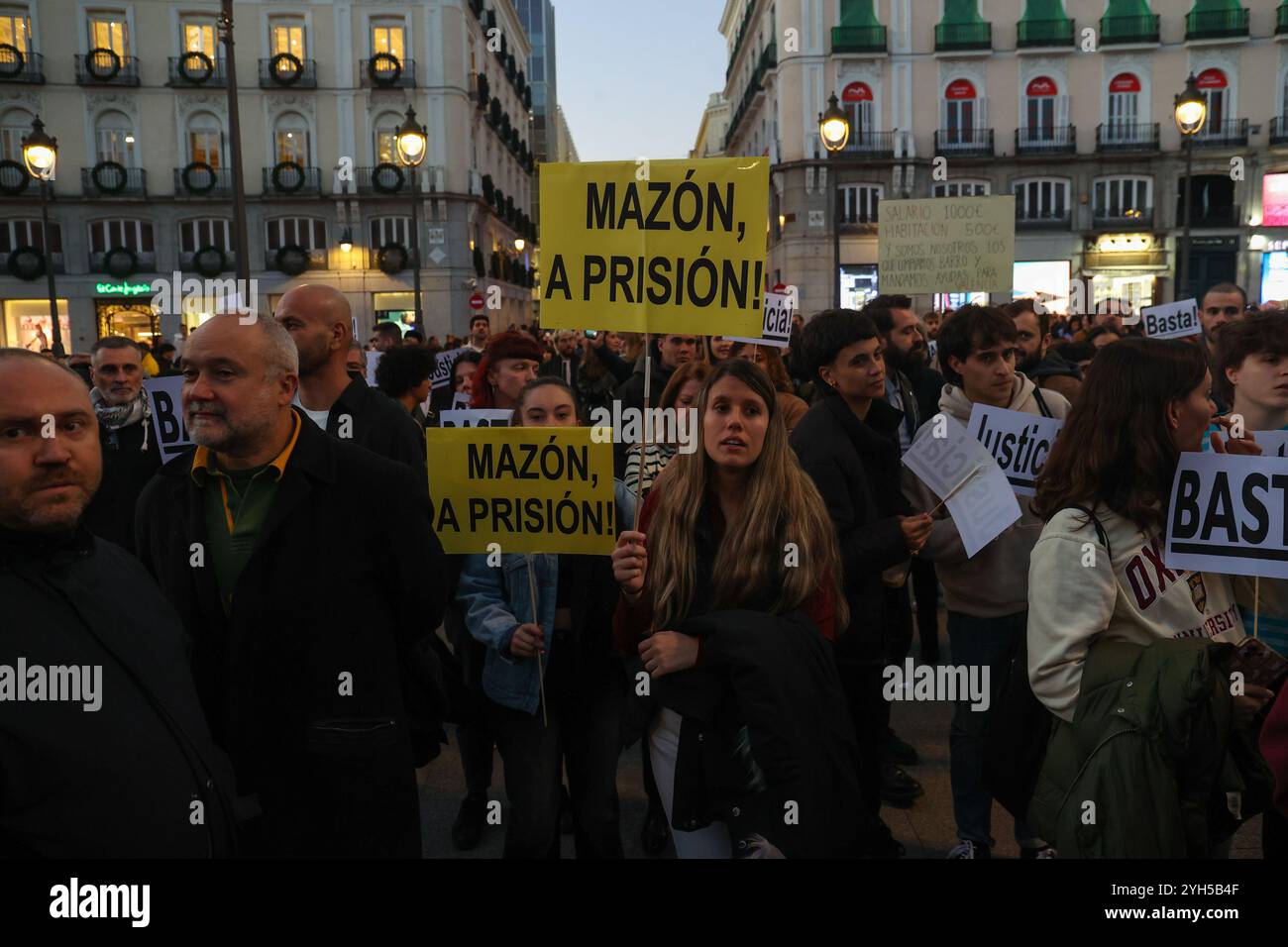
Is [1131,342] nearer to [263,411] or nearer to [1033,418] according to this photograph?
[1033,418]

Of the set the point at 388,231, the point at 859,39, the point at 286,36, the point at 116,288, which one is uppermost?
the point at 286,36

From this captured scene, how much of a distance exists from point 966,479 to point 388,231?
117 ft

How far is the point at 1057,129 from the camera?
36.2 m

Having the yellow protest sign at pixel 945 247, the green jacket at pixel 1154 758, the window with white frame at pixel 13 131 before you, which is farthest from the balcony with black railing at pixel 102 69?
the green jacket at pixel 1154 758

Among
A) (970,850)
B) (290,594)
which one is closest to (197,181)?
(290,594)

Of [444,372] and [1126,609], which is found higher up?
[444,372]

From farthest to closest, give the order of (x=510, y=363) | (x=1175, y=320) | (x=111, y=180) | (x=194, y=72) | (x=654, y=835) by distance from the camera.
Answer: (x=194, y=72) → (x=111, y=180) → (x=1175, y=320) → (x=510, y=363) → (x=654, y=835)

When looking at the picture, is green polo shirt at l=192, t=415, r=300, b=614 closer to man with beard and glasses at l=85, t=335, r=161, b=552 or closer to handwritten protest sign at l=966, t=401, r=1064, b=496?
man with beard and glasses at l=85, t=335, r=161, b=552

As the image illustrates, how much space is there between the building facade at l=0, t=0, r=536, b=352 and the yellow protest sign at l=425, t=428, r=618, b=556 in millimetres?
32626

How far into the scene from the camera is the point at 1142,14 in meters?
35.8

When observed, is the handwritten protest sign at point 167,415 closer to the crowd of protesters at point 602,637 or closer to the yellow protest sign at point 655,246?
the crowd of protesters at point 602,637

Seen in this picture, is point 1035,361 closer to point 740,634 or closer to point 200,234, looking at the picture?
point 740,634
